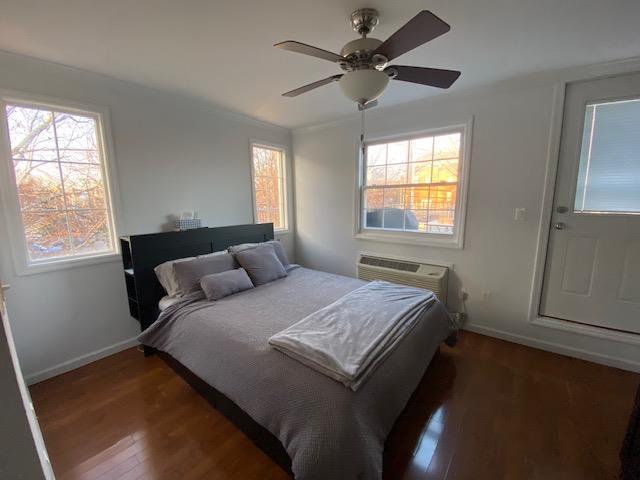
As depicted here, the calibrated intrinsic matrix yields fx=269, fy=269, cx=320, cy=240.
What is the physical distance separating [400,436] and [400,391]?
0.38 metres

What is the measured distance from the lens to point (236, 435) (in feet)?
5.24

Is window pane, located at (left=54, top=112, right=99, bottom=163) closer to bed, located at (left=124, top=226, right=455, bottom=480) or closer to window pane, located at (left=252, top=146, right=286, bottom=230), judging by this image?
bed, located at (left=124, top=226, right=455, bottom=480)

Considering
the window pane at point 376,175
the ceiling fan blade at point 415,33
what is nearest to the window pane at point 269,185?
the window pane at point 376,175

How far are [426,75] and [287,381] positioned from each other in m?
1.83

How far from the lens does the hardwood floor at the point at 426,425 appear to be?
140cm

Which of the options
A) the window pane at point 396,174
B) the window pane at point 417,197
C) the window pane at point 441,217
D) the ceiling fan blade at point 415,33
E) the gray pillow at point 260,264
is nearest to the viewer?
the ceiling fan blade at point 415,33

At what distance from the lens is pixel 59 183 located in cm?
210

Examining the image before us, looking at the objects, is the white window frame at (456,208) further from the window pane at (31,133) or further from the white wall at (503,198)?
the window pane at (31,133)

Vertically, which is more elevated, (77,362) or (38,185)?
(38,185)

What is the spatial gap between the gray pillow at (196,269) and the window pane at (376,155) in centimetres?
206

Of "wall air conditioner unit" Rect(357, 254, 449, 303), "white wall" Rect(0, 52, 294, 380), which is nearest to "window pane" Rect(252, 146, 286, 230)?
"white wall" Rect(0, 52, 294, 380)

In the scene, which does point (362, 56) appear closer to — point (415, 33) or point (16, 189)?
point (415, 33)

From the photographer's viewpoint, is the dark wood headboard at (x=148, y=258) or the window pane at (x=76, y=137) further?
the dark wood headboard at (x=148, y=258)

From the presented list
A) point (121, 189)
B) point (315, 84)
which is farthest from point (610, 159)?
point (121, 189)
